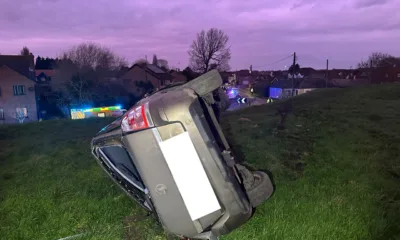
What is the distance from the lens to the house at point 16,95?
36.2 meters

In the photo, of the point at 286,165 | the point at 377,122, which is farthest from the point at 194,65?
the point at 286,165

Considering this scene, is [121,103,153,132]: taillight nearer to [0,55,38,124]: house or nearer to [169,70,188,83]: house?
[169,70,188,83]: house

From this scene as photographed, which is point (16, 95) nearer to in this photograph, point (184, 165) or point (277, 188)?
point (277, 188)

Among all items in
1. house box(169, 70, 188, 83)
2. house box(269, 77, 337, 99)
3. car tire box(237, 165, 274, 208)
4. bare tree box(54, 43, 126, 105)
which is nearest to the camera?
car tire box(237, 165, 274, 208)

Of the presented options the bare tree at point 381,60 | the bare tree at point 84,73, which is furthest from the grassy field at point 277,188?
the bare tree at point 381,60

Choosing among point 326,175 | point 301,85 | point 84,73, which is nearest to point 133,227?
point 326,175

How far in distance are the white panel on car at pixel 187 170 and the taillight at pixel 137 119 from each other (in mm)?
204

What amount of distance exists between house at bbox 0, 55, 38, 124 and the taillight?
125ft

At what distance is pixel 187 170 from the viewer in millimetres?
2377

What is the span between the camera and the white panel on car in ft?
7.80

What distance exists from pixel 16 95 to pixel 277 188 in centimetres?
3939

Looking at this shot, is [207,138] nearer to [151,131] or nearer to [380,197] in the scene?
[151,131]

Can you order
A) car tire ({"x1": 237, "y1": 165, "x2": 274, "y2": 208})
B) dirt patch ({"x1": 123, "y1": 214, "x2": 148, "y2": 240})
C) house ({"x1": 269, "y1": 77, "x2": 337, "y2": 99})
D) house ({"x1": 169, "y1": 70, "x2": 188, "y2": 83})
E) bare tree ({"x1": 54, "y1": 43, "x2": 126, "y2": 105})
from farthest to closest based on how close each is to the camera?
house ({"x1": 269, "y1": 77, "x2": 337, "y2": 99}), bare tree ({"x1": 54, "y1": 43, "x2": 126, "y2": 105}), house ({"x1": 169, "y1": 70, "x2": 188, "y2": 83}), dirt patch ({"x1": 123, "y1": 214, "x2": 148, "y2": 240}), car tire ({"x1": 237, "y1": 165, "x2": 274, "y2": 208})

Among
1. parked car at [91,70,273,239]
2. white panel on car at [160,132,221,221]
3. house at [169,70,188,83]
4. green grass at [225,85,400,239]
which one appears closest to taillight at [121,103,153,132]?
parked car at [91,70,273,239]
